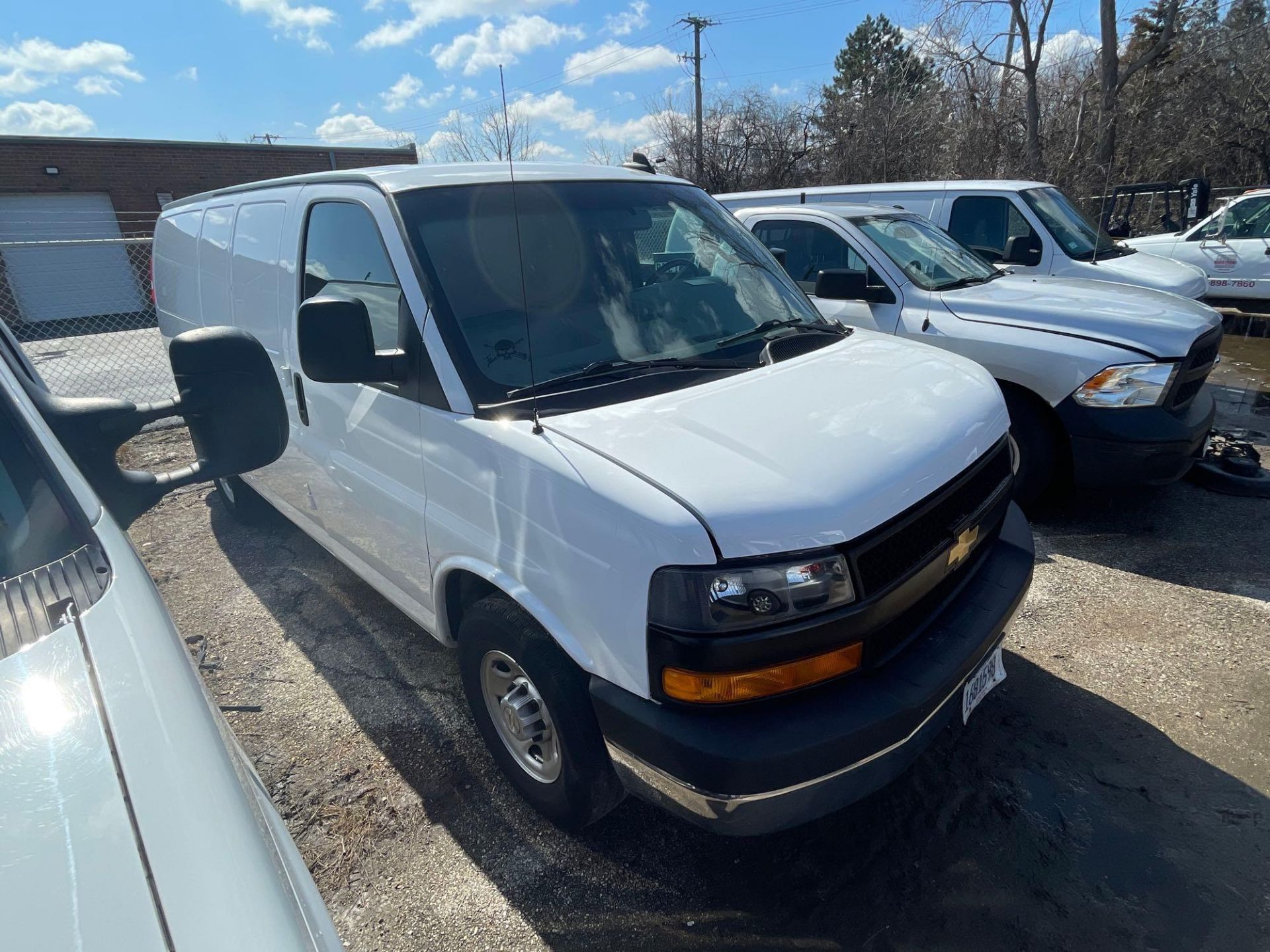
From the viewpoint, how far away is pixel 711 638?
5.74ft

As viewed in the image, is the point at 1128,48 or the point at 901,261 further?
the point at 1128,48

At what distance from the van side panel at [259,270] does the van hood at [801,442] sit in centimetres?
202

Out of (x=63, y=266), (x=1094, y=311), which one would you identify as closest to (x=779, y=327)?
(x=1094, y=311)

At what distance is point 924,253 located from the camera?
5.56m

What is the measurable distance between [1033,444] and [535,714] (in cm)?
357

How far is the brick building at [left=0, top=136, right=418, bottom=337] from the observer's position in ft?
62.6

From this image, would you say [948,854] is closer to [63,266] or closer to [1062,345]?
[1062,345]

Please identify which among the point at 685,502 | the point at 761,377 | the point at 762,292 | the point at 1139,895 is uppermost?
the point at 762,292

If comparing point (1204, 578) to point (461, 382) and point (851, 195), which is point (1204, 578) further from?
point (851, 195)

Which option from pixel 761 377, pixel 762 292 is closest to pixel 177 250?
pixel 762 292

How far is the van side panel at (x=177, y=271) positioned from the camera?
4352 millimetres

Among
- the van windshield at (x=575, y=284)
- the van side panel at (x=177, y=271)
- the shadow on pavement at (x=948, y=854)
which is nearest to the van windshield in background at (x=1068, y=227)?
the van windshield at (x=575, y=284)

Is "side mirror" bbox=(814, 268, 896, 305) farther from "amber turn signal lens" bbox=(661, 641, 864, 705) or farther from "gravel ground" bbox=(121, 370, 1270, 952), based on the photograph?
"amber turn signal lens" bbox=(661, 641, 864, 705)

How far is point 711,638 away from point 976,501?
1.19m
